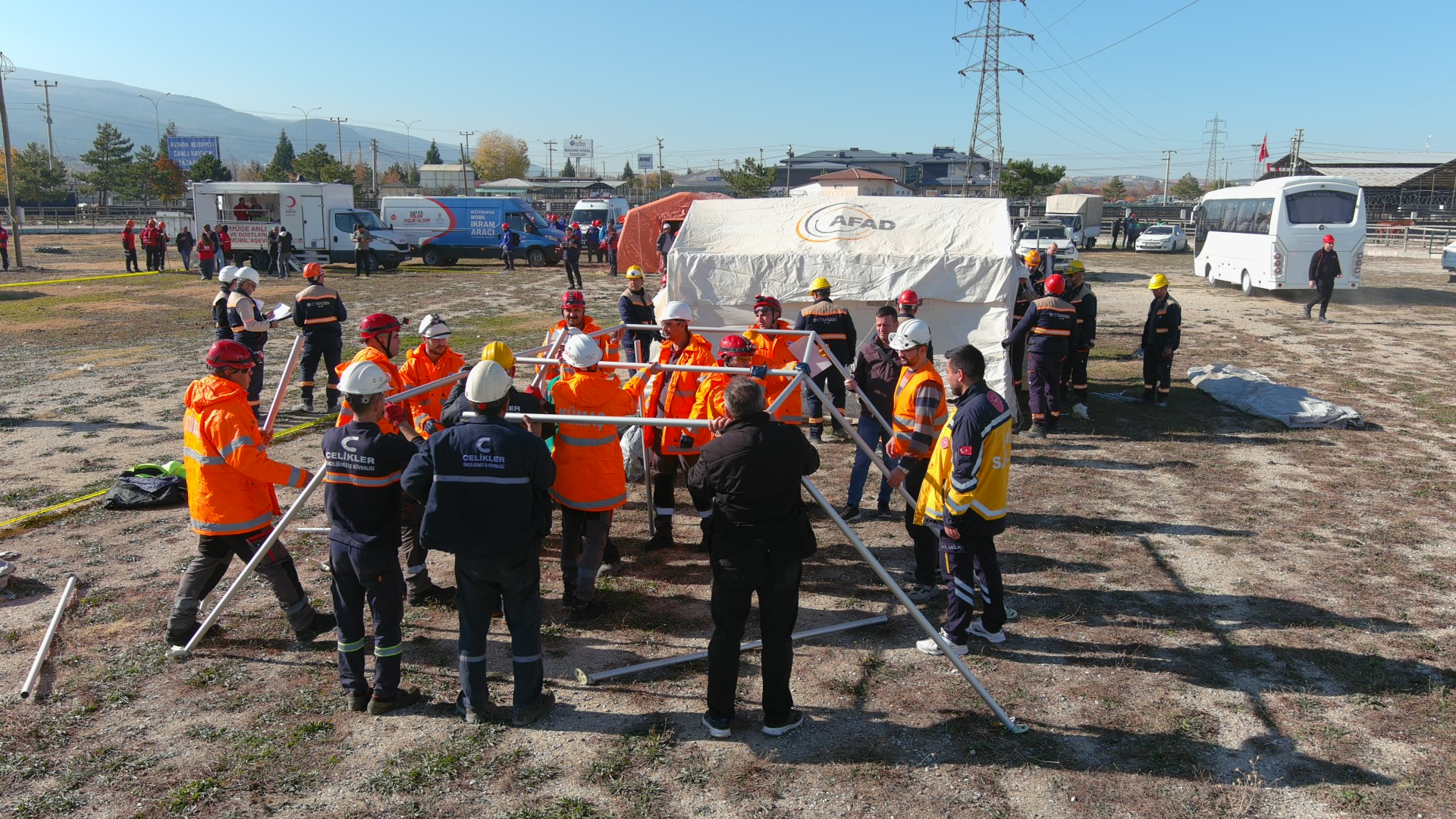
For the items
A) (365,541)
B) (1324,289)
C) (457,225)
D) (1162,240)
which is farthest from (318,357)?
(1162,240)

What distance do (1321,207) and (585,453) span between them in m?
23.6

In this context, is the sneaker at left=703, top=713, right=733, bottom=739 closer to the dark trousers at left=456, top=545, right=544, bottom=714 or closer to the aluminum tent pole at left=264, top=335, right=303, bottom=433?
the dark trousers at left=456, top=545, right=544, bottom=714

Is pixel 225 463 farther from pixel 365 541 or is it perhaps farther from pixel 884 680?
pixel 884 680

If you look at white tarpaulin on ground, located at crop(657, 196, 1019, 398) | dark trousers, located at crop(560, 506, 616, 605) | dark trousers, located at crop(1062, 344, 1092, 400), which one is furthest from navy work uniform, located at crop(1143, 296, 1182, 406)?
dark trousers, located at crop(560, 506, 616, 605)

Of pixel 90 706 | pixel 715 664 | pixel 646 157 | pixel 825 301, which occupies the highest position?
pixel 646 157

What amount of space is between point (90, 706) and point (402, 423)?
2.30 m

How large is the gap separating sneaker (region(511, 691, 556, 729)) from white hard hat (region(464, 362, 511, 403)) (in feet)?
5.46

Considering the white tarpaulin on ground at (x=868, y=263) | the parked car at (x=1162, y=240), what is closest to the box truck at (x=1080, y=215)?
the parked car at (x=1162, y=240)

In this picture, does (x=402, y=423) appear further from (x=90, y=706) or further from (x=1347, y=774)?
(x=1347, y=774)

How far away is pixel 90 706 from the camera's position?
4750 mm

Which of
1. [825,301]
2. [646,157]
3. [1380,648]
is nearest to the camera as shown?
[1380,648]

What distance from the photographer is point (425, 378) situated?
21.8ft

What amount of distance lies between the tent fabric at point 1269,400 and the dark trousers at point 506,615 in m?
10.1

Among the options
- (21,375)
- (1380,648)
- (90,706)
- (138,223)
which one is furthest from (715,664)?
(138,223)
